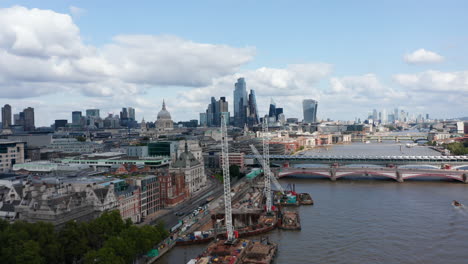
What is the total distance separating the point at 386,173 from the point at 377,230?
31580 mm

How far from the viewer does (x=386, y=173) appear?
213 ft

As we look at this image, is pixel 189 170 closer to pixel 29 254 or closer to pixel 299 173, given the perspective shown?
pixel 299 173

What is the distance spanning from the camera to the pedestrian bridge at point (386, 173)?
2458 inches

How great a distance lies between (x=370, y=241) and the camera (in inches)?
1299

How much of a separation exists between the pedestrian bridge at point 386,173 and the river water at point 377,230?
6813 millimetres

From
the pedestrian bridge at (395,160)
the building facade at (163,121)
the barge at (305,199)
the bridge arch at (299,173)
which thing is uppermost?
the building facade at (163,121)

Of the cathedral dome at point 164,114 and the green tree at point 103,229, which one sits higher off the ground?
the cathedral dome at point 164,114

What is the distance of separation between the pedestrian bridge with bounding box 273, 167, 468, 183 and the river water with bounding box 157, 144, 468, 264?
6.81 meters

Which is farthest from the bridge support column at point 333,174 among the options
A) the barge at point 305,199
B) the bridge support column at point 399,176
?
the barge at point 305,199

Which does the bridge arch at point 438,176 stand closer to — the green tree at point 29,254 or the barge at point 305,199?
the barge at point 305,199

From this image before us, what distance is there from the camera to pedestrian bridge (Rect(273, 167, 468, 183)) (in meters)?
62.4

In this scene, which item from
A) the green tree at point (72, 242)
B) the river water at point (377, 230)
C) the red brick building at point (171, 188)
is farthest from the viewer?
the red brick building at point (171, 188)

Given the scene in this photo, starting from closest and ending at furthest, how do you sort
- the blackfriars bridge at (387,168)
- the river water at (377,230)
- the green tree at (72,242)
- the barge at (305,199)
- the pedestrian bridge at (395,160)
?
1. the green tree at (72,242)
2. the river water at (377,230)
3. the barge at (305,199)
4. the blackfriars bridge at (387,168)
5. the pedestrian bridge at (395,160)

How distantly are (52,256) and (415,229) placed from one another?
2992 cm
